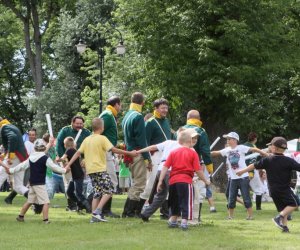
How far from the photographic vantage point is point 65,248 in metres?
9.28

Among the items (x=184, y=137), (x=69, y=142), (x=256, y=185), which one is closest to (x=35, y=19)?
(x=256, y=185)

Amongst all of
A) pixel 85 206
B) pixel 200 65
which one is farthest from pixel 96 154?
pixel 200 65

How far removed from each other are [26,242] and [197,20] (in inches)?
815

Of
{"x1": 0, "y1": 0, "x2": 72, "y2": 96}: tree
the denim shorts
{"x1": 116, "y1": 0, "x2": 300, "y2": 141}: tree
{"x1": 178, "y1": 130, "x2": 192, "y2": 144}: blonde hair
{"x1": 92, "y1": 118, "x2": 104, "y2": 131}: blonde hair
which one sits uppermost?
{"x1": 0, "y1": 0, "x2": 72, "y2": 96}: tree

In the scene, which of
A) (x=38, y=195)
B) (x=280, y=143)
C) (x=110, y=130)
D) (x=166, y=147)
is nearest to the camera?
(x=280, y=143)

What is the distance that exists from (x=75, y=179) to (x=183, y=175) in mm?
3961

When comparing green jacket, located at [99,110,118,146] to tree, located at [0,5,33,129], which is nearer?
green jacket, located at [99,110,118,146]

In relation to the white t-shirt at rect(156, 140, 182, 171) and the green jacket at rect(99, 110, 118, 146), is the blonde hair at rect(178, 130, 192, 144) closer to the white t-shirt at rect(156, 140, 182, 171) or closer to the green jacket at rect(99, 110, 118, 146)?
the white t-shirt at rect(156, 140, 182, 171)

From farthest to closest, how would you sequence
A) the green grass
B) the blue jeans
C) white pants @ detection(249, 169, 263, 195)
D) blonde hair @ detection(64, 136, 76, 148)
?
1. white pants @ detection(249, 169, 263, 195)
2. blonde hair @ detection(64, 136, 76, 148)
3. the blue jeans
4. the green grass

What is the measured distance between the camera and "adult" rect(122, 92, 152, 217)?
12.9 m

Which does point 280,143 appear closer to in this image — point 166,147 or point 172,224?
point 166,147

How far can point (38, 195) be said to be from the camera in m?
12.7

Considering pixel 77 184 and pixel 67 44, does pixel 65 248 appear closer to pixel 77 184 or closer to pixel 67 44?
pixel 77 184

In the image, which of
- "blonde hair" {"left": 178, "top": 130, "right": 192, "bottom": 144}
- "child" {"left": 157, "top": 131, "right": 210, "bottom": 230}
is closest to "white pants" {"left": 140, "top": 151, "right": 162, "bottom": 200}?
"child" {"left": 157, "top": 131, "right": 210, "bottom": 230}
